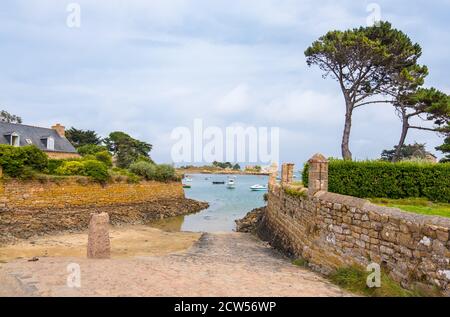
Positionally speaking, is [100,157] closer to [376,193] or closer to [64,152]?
[64,152]

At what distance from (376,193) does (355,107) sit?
1567 cm

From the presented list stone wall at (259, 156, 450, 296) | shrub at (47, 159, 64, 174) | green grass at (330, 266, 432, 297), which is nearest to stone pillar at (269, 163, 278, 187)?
stone wall at (259, 156, 450, 296)

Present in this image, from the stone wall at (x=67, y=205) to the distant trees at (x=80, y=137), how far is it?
32.2 m

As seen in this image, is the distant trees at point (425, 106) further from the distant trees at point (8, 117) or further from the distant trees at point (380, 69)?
the distant trees at point (8, 117)

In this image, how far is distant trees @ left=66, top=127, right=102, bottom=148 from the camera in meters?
60.3

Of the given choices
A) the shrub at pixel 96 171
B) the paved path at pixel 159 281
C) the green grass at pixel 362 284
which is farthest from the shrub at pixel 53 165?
the green grass at pixel 362 284

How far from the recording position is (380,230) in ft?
24.9

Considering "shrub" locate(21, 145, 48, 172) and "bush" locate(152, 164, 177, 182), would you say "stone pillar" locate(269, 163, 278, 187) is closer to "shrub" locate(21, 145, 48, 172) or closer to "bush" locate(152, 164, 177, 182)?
"bush" locate(152, 164, 177, 182)

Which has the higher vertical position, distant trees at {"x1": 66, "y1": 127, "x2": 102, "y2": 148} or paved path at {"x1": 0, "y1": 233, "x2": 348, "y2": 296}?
distant trees at {"x1": 66, "y1": 127, "x2": 102, "y2": 148}

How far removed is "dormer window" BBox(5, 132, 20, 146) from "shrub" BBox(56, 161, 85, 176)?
8.39m

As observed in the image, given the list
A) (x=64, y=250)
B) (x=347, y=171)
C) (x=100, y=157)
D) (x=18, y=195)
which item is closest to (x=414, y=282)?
(x=347, y=171)

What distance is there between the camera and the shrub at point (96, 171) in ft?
87.0

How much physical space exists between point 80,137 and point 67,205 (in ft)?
129

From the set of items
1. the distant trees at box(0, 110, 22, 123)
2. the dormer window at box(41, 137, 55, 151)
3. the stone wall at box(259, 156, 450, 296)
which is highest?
the distant trees at box(0, 110, 22, 123)
